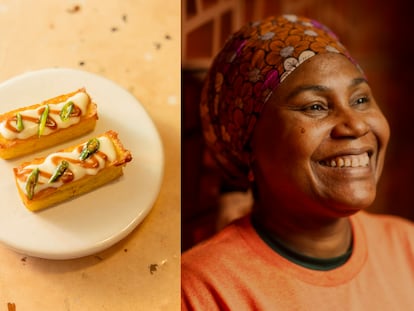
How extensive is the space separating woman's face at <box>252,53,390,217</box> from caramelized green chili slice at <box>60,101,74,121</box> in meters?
0.50

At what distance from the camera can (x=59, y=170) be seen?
3.36 feet

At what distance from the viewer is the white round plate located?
3.25 ft

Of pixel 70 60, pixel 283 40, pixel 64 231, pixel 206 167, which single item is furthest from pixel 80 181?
pixel 206 167

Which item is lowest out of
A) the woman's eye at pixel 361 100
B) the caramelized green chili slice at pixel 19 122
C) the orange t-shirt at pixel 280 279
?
the orange t-shirt at pixel 280 279

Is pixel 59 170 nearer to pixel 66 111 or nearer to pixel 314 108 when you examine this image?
pixel 66 111

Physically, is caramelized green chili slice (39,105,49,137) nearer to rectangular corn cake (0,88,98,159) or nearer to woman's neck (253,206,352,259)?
rectangular corn cake (0,88,98,159)

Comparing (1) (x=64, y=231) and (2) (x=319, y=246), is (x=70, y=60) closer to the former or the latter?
(1) (x=64, y=231)

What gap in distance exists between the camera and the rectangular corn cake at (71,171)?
100cm

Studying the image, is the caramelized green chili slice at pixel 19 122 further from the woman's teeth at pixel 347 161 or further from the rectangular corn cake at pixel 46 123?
the woman's teeth at pixel 347 161

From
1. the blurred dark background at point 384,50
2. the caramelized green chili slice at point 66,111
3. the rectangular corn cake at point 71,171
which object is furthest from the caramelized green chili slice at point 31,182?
the blurred dark background at point 384,50

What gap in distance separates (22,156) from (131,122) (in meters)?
0.22

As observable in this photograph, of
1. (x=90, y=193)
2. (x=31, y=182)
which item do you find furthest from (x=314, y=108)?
(x=31, y=182)

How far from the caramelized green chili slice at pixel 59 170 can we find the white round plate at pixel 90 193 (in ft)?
0.18

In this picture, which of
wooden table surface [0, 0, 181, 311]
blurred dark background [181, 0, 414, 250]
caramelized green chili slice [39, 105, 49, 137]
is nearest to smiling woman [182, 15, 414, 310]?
wooden table surface [0, 0, 181, 311]
